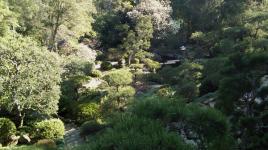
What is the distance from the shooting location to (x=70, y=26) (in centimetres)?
3206

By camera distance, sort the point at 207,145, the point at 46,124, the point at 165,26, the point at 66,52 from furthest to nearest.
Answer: the point at 165,26 < the point at 66,52 < the point at 46,124 < the point at 207,145

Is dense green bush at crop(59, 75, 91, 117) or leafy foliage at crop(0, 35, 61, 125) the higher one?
leafy foliage at crop(0, 35, 61, 125)

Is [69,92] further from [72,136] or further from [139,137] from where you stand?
[139,137]

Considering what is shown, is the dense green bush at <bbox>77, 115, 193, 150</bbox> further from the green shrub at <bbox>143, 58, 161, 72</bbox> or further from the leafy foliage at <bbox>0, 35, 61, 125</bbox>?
the green shrub at <bbox>143, 58, 161, 72</bbox>

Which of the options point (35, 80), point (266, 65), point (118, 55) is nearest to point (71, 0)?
point (118, 55)

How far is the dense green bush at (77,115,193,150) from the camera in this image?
7.09m

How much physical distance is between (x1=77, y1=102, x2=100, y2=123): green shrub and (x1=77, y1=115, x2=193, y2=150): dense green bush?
1269cm

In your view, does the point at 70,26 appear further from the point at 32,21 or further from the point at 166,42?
the point at 166,42

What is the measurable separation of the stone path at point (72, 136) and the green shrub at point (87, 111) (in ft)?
2.07

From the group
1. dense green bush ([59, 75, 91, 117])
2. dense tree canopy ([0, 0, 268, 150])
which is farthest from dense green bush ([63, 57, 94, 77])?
dense green bush ([59, 75, 91, 117])

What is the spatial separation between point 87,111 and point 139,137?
13.8m

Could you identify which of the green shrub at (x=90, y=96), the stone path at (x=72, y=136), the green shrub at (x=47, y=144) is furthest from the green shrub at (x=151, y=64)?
the green shrub at (x=47, y=144)

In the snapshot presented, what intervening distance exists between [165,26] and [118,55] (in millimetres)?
5320

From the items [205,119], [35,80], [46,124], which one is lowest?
[46,124]
